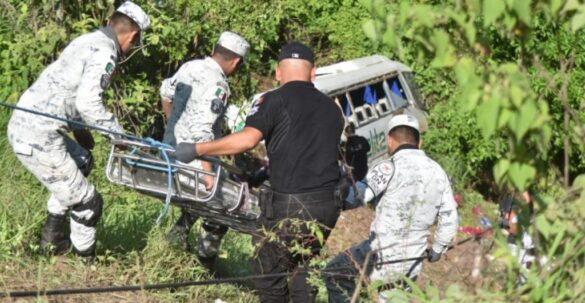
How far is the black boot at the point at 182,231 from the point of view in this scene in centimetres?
731

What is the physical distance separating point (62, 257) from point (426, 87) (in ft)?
30.0

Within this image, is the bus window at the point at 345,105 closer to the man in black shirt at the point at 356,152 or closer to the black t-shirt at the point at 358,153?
the man in black shirt at the point at 356,152

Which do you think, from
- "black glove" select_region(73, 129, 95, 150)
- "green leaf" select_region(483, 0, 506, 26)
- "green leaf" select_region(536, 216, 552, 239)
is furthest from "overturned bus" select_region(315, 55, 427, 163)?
"green leaf" select_region(483, 0, 506, 26)

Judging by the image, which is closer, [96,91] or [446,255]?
[96,91]

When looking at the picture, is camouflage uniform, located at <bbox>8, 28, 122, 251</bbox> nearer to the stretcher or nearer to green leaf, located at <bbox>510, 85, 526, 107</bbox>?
the stretcher

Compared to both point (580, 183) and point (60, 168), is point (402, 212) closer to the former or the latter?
point (60, 168)

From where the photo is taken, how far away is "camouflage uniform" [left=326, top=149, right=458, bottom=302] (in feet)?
20.3

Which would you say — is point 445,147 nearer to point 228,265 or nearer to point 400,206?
point 228,265

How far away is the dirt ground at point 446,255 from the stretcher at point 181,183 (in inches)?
47.5

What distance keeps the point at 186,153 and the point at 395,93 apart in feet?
29.0

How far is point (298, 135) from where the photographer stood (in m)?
6.00

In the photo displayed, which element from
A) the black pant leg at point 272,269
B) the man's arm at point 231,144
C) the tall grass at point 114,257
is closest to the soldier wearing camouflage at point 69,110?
the tall grass at point 114,257

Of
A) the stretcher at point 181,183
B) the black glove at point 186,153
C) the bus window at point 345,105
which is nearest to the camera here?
the black glove at point 186,153

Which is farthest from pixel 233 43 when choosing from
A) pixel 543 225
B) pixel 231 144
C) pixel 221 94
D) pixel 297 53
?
pixel 543 225
